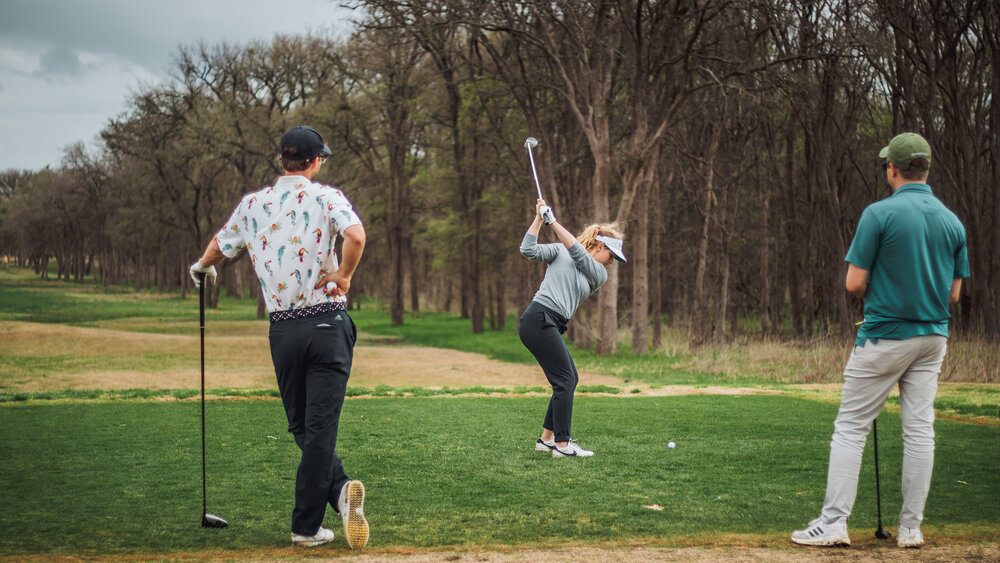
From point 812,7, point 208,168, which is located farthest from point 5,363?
point 208,168

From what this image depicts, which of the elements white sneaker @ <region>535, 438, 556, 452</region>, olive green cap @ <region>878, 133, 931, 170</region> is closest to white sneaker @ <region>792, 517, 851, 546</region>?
olive green cap @ <region>878, 133, 931, 170</region>

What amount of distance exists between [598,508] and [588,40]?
19152 mm

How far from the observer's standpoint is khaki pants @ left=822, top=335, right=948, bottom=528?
4.82 meters

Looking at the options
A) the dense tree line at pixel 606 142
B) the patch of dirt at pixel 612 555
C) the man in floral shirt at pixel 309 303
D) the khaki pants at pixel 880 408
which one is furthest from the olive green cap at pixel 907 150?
the dense tree line at pixel 606 142

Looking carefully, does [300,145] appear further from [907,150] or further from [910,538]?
[910,538]

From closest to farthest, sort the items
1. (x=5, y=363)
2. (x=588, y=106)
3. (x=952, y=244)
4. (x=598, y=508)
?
(x=952, y=244) → (x=598, y=508) → (x=5, y=363) → (x=588, y=106)

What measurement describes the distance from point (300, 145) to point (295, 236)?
52 cm

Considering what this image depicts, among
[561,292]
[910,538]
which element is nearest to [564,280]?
[561,292]

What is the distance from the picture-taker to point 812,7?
21.8 metres

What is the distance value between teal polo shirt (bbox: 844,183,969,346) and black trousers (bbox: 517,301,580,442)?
293 centimetres

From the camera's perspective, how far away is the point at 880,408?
190 inches

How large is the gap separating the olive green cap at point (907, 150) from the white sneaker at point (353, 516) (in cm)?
342

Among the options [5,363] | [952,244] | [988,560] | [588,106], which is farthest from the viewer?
[588,106]

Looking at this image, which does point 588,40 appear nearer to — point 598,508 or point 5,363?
point 5,363
